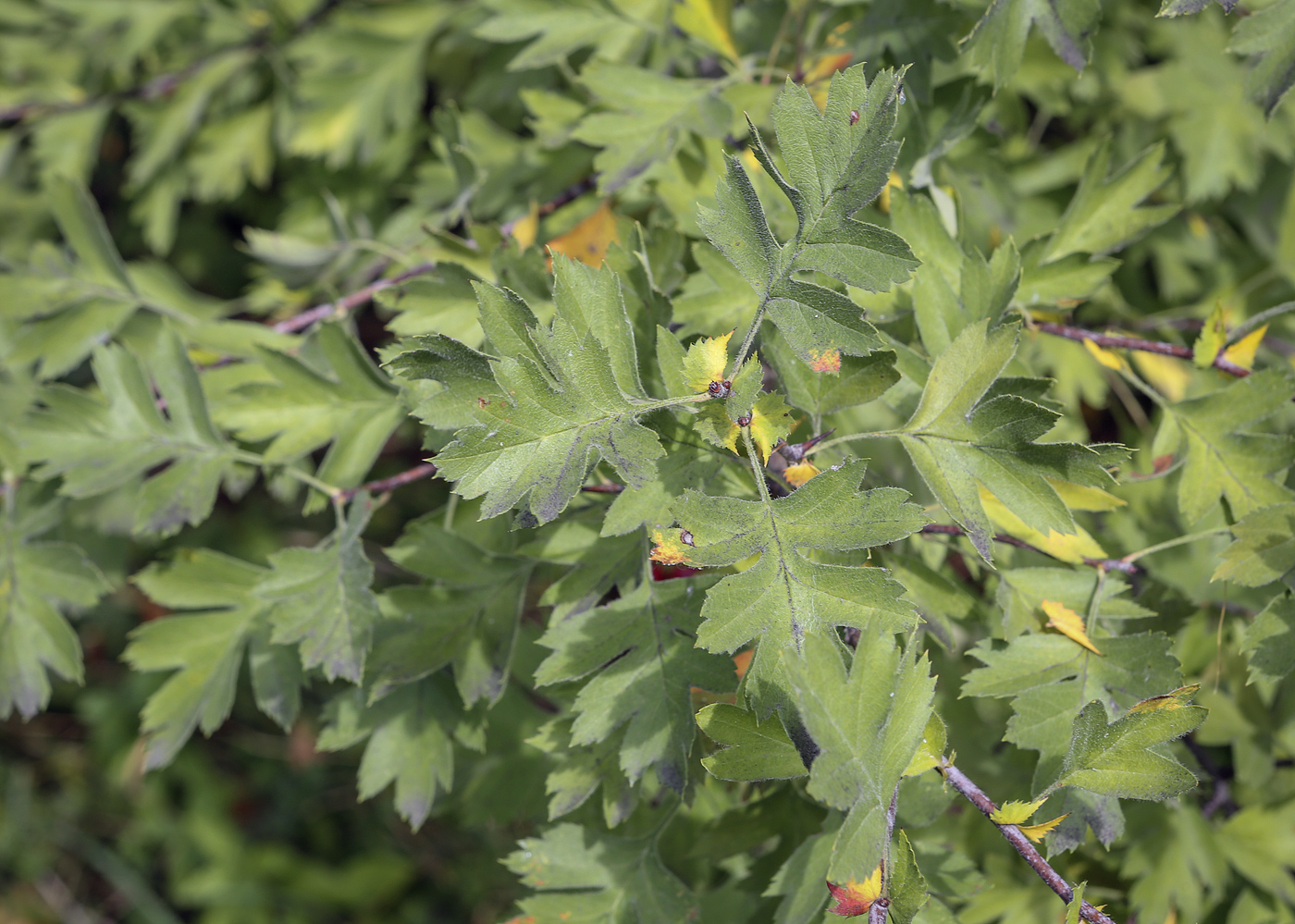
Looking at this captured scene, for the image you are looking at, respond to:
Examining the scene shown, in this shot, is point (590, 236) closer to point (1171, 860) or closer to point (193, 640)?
point (193, 640)

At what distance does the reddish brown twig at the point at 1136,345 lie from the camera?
1.05 metres

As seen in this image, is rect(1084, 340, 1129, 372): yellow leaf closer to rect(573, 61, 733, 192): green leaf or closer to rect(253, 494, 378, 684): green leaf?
rect(573, 61, 733, 192): green leaf

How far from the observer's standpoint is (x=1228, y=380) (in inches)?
46.2

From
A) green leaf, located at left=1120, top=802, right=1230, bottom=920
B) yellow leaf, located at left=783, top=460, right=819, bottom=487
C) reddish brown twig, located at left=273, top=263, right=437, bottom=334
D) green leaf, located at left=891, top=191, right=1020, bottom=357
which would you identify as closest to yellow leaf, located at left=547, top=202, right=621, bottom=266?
reddish brown twig, located at left=273, top=263, right=437, bottom=334

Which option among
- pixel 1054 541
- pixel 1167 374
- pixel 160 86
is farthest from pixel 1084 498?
pixel 160 86

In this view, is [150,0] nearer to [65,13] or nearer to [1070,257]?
[65,13]

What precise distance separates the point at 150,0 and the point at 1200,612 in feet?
7.54

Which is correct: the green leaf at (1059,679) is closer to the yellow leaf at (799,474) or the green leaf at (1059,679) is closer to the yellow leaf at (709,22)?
the yellow leaf at (799,474)

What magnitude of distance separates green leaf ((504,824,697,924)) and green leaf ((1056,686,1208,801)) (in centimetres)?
49

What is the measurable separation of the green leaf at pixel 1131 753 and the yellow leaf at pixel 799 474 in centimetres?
32

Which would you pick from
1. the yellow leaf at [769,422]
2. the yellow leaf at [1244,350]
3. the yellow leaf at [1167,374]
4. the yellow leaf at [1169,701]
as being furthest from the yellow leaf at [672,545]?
the yellow leaf at [1167,374]

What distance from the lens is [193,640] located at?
4.08 ft

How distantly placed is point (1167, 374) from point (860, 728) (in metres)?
1.49

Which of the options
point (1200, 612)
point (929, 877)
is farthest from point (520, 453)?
point (1200, 612)
